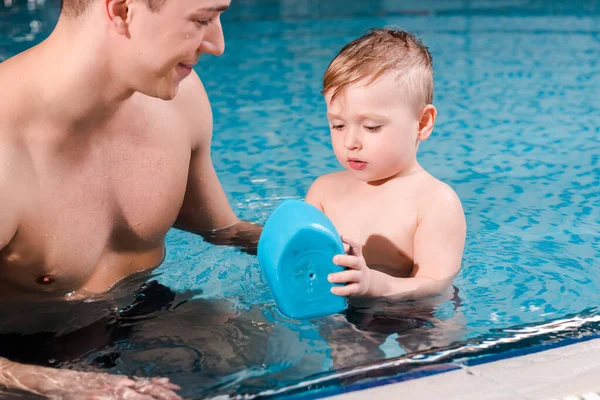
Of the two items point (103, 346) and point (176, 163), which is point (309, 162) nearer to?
point (176, 163)

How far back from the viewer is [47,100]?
209 cm

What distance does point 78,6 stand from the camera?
2.06 meters

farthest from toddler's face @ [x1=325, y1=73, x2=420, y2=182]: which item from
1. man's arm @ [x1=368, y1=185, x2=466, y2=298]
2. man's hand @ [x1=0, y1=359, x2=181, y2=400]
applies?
man's hand @ [x1=0, y1=359, x2=181, y2=400]

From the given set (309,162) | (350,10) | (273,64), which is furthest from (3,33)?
(309,162)

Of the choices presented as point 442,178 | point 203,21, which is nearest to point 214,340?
point 203,21

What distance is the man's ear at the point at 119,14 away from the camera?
200 centimetres

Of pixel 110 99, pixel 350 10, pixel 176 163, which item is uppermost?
pixel 110 99

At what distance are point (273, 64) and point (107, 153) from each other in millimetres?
5881

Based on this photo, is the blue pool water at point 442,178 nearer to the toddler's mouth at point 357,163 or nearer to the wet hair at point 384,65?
the toddler's mouth at point 357,163

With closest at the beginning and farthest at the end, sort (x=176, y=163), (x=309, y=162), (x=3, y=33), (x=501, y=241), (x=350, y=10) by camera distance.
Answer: (x=176, y=163) → (x=501, y=241) → (x=309, y=162) → (x=3, y=33) → (x=350, y=10)

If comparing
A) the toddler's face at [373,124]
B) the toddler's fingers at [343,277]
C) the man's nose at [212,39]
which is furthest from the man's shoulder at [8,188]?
the toddler's face at [373,124]

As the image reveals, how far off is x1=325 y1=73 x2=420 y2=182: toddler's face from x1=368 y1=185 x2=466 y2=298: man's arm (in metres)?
0.20

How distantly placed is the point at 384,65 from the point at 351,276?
683 millimetres

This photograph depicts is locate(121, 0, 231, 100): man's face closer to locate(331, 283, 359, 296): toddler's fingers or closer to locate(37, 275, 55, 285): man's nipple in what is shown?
locate(37, 275, 55, 285): man's nipple
